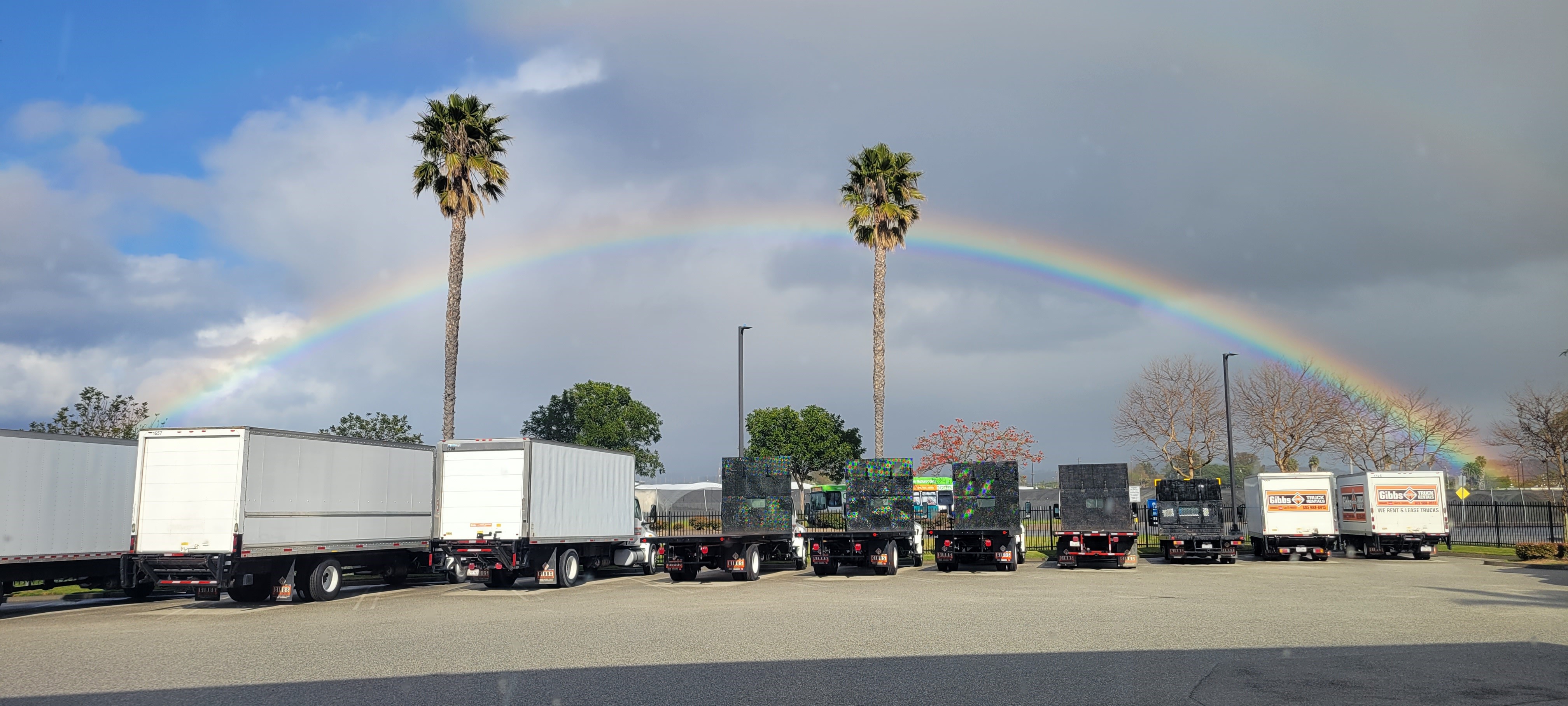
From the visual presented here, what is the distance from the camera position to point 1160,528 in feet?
118

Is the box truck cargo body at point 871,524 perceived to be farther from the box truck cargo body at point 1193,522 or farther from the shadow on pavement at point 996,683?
the shadow on pavement at point 996,683

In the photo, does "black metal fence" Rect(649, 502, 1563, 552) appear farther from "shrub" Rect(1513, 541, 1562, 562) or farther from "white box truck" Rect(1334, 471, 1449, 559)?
"shrub" Rect(1513, 541, 1562, 562)

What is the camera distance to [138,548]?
1991cm

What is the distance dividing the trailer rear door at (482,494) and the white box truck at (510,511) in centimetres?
1

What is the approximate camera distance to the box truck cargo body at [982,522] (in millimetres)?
29859

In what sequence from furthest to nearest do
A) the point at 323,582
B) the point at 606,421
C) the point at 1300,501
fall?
the point at 606,421 → the point at 1300,501 → the point at 323,582

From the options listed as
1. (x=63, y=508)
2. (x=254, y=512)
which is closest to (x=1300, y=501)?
Result: (x=254, y=512)

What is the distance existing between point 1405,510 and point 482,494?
2966cm

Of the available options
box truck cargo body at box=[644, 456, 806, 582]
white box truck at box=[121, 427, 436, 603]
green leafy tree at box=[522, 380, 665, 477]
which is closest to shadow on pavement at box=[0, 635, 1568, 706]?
white box truck at box=[121, 427, 436, 603]

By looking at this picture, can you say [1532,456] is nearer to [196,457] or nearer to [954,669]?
[954,669]

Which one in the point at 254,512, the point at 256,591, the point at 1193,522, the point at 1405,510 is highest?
the point at 254,512

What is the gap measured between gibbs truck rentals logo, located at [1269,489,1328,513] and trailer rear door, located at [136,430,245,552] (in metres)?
31.1

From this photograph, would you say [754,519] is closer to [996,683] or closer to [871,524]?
[871,524]

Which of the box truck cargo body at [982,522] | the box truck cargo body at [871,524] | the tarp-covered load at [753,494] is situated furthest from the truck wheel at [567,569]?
the box truck cargo body at [982,522]
